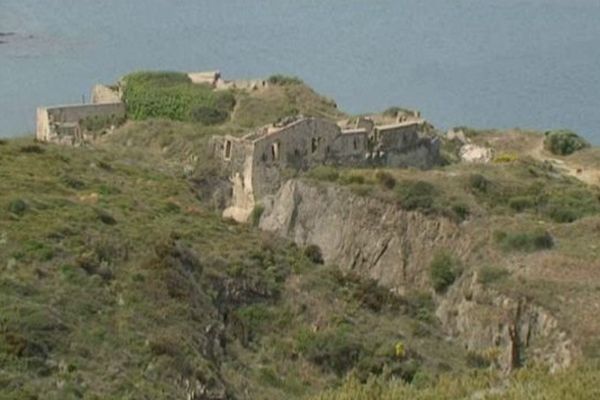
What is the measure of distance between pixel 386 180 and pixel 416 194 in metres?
1.24

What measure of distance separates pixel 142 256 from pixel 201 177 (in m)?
13.7

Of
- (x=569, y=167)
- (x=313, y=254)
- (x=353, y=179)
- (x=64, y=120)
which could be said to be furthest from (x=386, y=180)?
(x=569, y=167)

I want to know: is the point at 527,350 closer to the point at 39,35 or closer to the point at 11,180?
the point at 11,180

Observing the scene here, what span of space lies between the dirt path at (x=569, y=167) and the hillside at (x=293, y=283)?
27.1 ft

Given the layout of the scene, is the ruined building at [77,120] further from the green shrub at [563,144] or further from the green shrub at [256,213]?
the green shrub at [563,144]

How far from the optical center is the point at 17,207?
2302cm

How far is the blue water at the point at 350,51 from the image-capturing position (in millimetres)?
72625

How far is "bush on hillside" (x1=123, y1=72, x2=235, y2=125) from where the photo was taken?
4622cm

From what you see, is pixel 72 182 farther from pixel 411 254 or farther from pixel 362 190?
pixel 411 254

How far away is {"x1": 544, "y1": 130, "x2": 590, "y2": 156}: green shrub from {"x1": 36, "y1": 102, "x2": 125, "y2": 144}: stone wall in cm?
1915

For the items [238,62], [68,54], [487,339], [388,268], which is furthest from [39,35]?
[487,339]

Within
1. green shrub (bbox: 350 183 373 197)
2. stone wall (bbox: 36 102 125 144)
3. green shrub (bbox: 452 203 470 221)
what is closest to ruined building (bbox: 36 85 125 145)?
stone wall (bbox: 36 102 125 144)

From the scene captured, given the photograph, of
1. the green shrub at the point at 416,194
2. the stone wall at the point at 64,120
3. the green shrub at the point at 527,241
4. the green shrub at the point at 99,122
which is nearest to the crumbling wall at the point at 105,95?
the green shrub at the point at 99,122

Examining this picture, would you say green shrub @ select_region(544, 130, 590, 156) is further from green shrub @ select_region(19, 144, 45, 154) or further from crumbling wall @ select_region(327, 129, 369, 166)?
green shrub @ select_region(19, 144, 45, 154)
